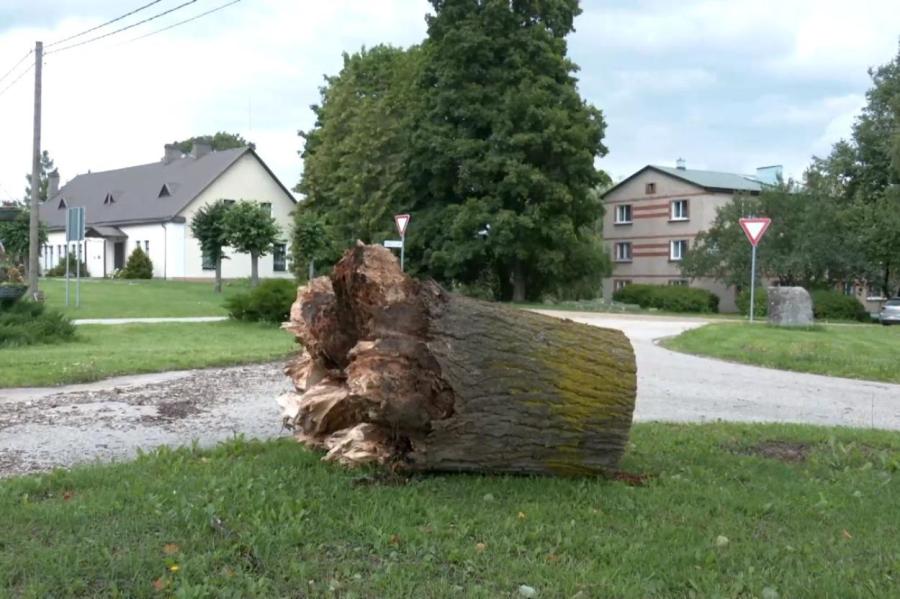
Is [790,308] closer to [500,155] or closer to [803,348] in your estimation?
[803,348]

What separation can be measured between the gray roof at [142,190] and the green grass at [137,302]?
1470cm

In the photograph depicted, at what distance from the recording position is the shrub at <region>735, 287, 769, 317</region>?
39.1 metres

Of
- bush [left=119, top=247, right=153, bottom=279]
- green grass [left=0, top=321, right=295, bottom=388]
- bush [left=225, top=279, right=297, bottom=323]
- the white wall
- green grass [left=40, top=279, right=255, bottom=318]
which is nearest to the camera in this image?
green grass [left=0, top=321, right=295, bottom=388]

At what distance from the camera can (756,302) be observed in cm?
3966

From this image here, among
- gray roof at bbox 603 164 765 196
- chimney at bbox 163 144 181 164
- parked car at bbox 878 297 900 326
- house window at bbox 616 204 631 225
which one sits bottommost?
parked car at bbox 878 297 900 326

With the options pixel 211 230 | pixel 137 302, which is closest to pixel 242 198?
pixel 211 230

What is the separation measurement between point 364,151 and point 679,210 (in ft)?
69.1

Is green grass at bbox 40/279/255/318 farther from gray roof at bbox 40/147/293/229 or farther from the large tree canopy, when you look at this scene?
gray roof at bbox 40/147/293/229

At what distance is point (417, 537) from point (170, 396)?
226 inches

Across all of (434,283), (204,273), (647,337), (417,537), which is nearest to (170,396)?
(434,283)

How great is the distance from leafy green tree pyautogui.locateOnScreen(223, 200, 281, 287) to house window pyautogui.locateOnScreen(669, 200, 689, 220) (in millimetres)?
28371

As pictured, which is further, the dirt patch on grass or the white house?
the white house

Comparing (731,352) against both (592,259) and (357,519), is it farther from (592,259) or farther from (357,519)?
(592,259)

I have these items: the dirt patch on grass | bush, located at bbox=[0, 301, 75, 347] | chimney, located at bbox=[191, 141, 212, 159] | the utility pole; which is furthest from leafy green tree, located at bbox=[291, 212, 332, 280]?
the dirt patch on grass
